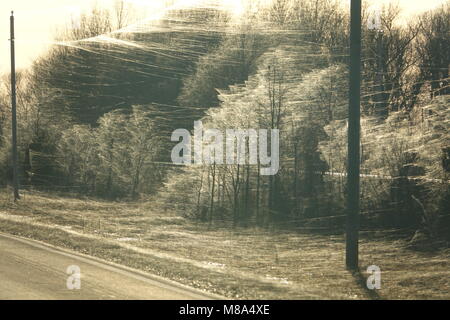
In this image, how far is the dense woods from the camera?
1708 centimetres

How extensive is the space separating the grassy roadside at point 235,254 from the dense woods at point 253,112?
Answer: 1888mm

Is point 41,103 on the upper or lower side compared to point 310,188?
upper

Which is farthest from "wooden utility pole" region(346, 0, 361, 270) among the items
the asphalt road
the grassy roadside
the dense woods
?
the dense woods

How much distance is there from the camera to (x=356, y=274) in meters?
10.4

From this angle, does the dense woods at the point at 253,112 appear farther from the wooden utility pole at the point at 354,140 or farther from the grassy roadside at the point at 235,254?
the wooden utility pole at the point at 354,140

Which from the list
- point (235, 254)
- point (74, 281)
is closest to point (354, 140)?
point (235, 254)

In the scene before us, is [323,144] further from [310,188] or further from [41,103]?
[41,103]

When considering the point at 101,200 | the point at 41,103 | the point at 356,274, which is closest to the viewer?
the point at 356,274

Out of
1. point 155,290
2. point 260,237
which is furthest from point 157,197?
Result: point 155,290

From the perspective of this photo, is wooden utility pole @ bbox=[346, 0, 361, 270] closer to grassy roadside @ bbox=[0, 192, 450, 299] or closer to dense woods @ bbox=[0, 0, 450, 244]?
grassy roadside @ bbox=[0, 192, 450, 299]

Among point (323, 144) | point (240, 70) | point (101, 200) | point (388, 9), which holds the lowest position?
point (101, 200)

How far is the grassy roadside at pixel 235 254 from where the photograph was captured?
9148 millimetres

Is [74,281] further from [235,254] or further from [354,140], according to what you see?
[354,140]
